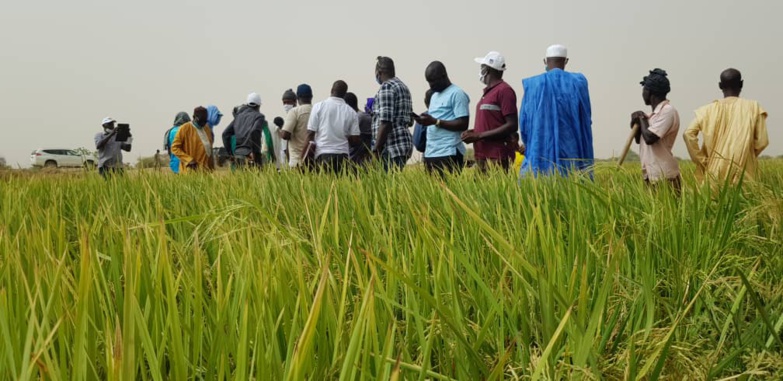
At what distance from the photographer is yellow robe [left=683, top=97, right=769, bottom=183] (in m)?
4.48

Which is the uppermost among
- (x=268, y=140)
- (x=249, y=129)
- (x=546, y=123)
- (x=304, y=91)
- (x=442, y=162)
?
(x=304, y=91)

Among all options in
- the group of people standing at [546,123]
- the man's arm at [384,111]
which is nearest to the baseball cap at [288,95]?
the group of people standing at [546,123]

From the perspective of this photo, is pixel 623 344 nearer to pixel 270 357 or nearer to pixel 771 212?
pixel 270 357

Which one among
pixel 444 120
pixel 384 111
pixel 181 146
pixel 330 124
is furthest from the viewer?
pixel 181 146

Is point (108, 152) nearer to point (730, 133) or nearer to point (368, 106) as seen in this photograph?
point (368, 106)

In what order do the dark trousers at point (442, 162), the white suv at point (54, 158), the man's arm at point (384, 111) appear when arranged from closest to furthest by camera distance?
the dark trousers at point (442, 162) < the man's arm at point (384, 111) < the white suv at point (54, 158)

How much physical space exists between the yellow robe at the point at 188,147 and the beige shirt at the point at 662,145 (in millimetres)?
4303

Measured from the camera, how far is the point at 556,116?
4.46 m

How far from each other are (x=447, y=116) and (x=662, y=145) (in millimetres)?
1461

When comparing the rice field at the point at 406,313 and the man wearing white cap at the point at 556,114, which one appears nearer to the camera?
the rice field at the point at 406,313

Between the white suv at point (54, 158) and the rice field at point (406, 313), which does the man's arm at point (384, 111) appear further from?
the white suv at point (54, 158)

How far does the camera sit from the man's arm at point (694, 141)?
15.4ft

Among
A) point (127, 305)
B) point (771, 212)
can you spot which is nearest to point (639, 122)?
point (771, 212)

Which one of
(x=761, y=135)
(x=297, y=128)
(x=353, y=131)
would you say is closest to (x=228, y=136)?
(x=297, y=128)
